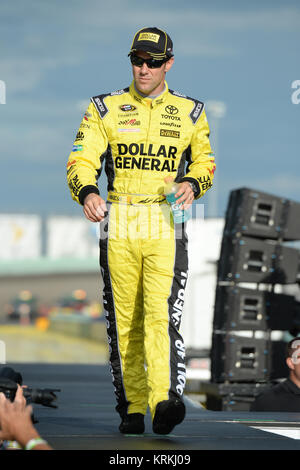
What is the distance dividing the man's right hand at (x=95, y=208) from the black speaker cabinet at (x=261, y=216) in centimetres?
453

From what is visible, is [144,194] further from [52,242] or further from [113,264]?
[52,242]

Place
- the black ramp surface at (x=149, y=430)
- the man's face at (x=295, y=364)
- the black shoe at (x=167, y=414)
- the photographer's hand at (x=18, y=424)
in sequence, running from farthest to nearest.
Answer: the man's face at (x=295, y=364) → the black shoe at (x=167, y=414) → the black ramp surface at (x=149, y=430) → the photographer's hand at (x=18, y=424)

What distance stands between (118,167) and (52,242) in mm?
59707

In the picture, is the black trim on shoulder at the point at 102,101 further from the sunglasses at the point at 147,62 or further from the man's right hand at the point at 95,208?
the man's right hand at the point at 95,208

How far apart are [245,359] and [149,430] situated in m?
4.18

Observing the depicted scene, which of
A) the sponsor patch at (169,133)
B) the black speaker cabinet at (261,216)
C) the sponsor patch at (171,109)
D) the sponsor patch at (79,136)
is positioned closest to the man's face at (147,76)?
the sponsor patch at (171,109)

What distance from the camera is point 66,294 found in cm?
8662

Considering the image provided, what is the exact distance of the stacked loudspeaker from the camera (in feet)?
30.1

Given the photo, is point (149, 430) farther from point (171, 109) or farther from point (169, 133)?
point (171, 109)

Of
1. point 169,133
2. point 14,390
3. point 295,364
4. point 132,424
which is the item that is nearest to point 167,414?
point 132,424

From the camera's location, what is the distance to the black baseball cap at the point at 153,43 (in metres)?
4.91

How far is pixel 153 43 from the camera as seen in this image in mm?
4914
